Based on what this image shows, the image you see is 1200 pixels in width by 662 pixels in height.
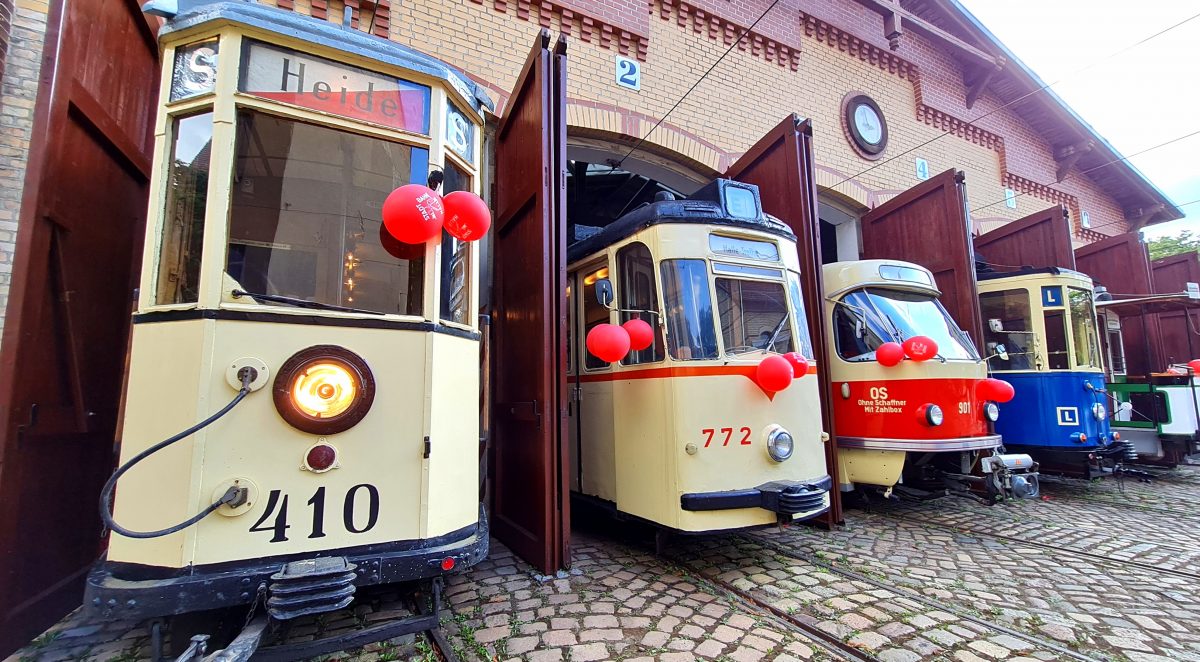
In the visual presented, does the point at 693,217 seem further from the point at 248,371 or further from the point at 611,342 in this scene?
the point at 248,371

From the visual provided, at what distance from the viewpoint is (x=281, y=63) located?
9.30 ft

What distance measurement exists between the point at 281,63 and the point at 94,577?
2.56 meters

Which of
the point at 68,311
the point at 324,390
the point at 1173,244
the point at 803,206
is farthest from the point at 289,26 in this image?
the point at 1173,244

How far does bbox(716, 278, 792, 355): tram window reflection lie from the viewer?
4188 millimetres

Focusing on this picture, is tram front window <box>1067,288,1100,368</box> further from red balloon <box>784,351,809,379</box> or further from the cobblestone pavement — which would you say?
red balloon <box>784,351,809,379</box>

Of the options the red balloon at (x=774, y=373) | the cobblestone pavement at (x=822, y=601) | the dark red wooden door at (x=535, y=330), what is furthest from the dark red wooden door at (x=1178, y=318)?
the dark red wooden door at (x=535, y=330)

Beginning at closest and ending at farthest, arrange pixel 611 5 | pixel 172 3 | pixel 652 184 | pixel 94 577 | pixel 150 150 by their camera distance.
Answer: pixel 94 577 → pixel 172 3 → pixel 150 150 → pixel 611 5 → pixel 652 184

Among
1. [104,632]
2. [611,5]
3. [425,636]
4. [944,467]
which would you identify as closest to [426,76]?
[425,636]

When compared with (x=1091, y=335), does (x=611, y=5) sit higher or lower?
higher

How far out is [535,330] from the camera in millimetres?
4234

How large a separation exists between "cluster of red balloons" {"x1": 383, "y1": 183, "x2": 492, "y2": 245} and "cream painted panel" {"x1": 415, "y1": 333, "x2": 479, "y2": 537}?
57 centimetres

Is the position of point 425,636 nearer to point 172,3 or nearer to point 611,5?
point 172,3

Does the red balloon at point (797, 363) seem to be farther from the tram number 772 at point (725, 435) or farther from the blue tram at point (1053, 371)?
the blue tram at point (1053, 371)

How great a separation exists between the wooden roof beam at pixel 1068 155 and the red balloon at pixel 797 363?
510 inches
